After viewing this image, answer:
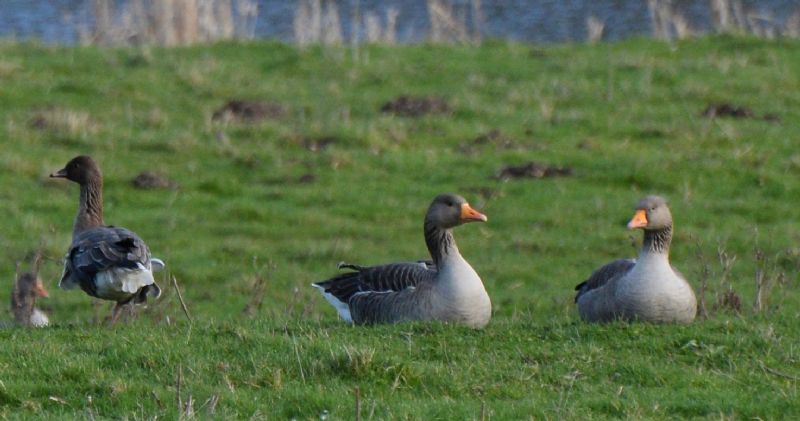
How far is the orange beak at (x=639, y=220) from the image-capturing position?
10.5 meters

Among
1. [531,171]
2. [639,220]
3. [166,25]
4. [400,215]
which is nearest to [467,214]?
[639,220]

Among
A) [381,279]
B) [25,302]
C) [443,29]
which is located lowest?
[25,302]

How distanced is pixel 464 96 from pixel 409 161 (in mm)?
3230

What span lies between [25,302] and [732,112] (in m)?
12.2

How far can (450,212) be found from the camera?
10938 mm

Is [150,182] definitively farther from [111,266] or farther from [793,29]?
[793,29]

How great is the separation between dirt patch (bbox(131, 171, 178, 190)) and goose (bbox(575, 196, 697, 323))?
30.5 feet

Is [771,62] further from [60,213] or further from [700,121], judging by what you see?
[60,213]

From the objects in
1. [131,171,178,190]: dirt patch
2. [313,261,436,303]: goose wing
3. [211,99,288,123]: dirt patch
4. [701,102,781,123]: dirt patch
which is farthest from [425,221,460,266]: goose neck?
[701,102,781,123]: dirt patch

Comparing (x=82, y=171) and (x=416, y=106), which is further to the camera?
(x=416, y=106)

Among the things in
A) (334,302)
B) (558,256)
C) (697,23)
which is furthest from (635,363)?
(697,23)

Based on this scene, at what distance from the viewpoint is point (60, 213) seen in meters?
17.9

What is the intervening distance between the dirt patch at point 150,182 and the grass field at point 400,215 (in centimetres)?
12

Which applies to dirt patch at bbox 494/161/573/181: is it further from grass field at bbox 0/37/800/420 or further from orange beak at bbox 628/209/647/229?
orange beak at bbox 628/209/647/229
